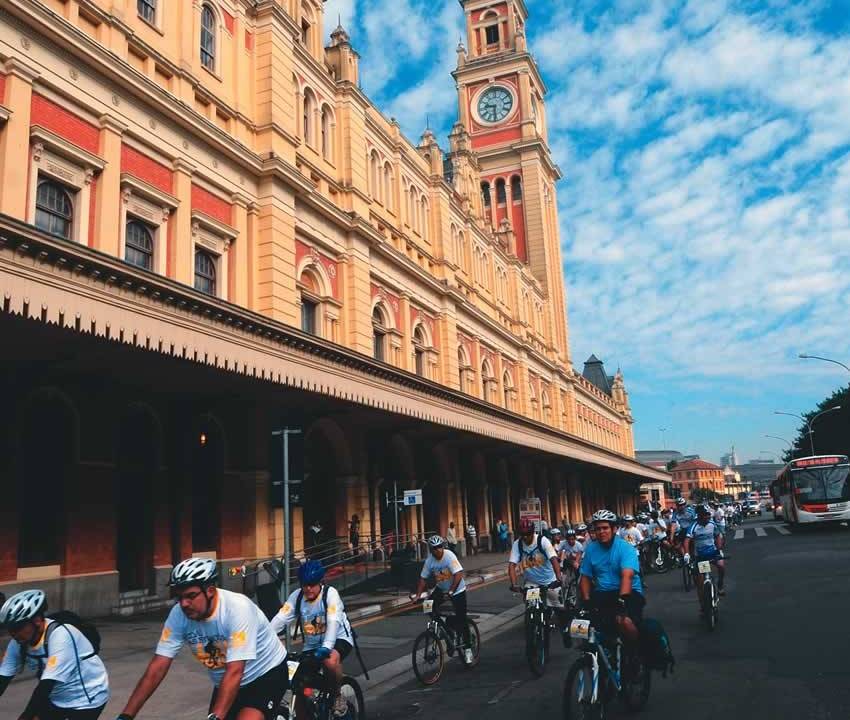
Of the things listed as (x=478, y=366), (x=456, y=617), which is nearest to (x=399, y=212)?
(x=478, y=366)

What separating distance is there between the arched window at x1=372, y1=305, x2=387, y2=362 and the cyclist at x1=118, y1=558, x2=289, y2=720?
74.0 feet

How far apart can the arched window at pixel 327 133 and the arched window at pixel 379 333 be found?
5.42 m

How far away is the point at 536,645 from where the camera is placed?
9.70 metres

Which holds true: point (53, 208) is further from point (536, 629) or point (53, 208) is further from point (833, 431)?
point (833, 431)

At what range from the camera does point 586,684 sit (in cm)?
653

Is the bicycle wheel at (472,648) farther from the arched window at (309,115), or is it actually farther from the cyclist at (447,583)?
the arched window at (309,115)

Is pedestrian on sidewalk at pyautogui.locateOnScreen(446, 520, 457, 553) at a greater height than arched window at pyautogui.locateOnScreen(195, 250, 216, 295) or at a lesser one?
lesser

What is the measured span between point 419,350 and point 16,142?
19247 mm

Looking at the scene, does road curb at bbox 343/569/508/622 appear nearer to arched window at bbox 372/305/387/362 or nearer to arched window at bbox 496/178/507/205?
arched window at bbox 372/305/387/362

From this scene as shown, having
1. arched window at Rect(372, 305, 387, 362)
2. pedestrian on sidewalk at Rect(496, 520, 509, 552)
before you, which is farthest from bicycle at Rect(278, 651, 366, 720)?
pedestrian on sidewalk at Rect(496, 520, 509, 552)

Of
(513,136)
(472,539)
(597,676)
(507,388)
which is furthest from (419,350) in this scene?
(513,136)

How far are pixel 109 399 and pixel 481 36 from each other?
55.3 meters

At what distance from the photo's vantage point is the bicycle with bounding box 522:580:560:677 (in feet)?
31.3

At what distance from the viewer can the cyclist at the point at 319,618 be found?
6.19 meters
